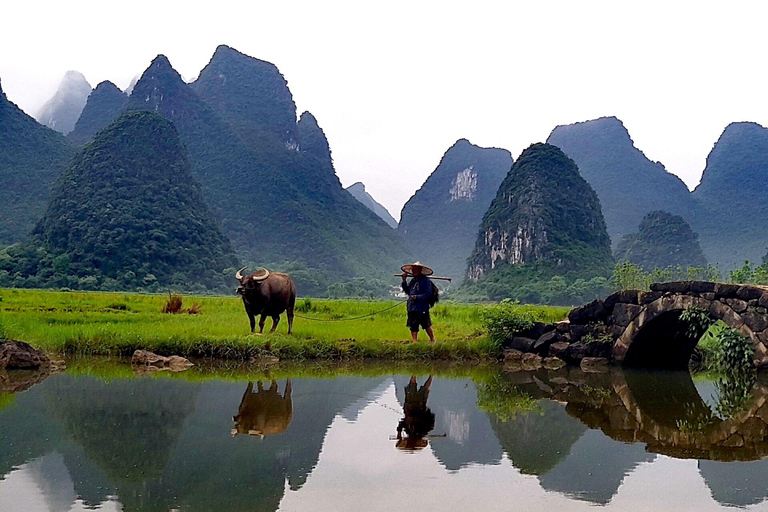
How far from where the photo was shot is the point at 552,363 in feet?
35.5

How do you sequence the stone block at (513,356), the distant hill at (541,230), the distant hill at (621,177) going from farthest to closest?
the distant hill at (621,177) < the distant hill at (541,230) < the stone block at (513,356)

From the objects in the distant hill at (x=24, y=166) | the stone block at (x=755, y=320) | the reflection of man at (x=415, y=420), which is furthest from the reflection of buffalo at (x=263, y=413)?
the distant hill at (x=24, y=166)

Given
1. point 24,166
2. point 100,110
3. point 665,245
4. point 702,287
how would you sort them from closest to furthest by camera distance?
point 702,287, point 24,166, point 665,245, point 100,110

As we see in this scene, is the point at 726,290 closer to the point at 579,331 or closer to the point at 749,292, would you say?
the point at 749,292

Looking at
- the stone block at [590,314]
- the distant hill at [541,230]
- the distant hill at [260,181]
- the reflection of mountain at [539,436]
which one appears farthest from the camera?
the distant hill at [260,181]

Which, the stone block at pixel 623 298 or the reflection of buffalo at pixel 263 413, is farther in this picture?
the stone block at pixel 623 298

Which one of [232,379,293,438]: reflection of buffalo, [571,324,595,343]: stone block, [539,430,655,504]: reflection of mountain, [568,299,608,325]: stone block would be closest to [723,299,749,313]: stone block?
[568,299,608,325]: stone block

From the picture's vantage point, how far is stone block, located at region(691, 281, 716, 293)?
9.13 meters

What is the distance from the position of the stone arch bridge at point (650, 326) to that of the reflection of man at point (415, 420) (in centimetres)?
398

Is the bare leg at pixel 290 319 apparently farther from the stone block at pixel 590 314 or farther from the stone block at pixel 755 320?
the stone block at pixel 755 320

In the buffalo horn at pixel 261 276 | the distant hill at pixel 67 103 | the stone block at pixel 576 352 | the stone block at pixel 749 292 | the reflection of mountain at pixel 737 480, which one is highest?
the distant hill at pixel 67 103

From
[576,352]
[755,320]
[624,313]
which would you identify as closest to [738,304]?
[755,320]

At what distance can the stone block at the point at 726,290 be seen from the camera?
8.91 m

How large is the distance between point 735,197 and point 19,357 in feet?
360
